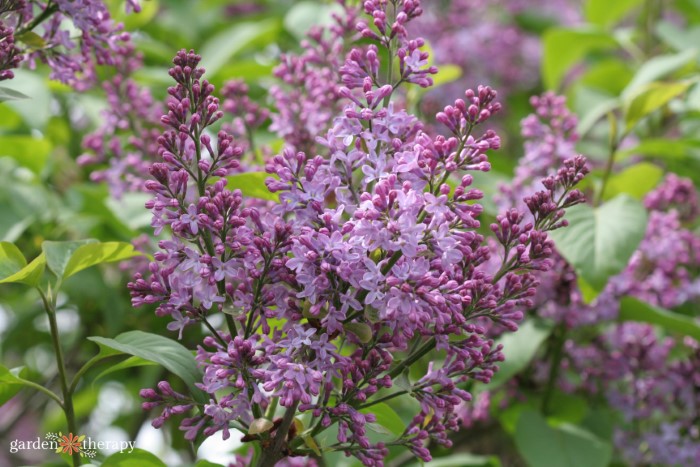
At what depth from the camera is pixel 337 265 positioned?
1367 millimetres

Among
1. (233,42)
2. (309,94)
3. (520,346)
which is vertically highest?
(233,42)

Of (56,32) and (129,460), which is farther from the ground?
(56,32)

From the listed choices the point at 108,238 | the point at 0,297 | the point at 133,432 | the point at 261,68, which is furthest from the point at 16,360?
the point at 261,68

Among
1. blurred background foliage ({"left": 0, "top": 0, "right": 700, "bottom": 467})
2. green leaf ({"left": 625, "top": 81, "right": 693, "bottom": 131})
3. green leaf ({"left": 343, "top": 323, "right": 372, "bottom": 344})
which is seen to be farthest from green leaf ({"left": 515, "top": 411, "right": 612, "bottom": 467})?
green leaf ({"left": 343, "top": 323, "right": 372, "bottom": 344})

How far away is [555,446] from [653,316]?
0.44 metres

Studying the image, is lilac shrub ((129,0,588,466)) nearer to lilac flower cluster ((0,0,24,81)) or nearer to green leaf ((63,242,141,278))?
green leaf ((63,242,141,278))

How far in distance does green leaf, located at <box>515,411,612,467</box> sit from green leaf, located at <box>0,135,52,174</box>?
5.42 feet

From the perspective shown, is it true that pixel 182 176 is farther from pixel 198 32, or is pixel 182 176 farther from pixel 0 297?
pixel 198 32

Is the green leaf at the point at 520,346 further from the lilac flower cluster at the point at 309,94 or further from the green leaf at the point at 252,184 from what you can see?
the green leaf at the point at 252,184

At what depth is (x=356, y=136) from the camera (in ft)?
4.89

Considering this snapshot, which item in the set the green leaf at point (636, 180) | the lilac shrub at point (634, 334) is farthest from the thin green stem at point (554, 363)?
the green leaf at point (636, 180)

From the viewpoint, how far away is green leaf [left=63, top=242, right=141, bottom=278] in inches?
65.4

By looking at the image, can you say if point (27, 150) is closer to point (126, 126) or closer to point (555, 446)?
point (126, 126)

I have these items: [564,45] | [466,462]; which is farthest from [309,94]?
[564,45]
